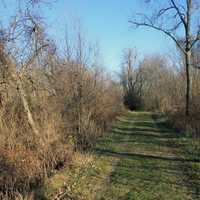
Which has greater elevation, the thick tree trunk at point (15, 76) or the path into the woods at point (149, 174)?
the thick tree trunk at point (15, 76)

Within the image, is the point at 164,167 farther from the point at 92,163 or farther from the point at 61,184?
the point at 61,184

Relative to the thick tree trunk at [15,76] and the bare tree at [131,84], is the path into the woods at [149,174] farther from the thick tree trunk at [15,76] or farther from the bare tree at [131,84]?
the bare tree at [131,84]

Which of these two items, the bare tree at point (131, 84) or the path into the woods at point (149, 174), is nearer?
the path into the woods at point (149, 174)

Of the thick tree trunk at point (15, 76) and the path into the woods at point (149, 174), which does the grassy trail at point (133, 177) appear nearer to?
the path into the woods at point (149, 174)

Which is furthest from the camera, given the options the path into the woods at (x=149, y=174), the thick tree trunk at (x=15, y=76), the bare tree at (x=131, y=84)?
the bare tree at (x=131, y=84)

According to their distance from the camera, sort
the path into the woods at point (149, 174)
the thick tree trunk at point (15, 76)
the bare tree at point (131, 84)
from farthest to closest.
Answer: the bare tree at point (131, 84), the thick tree trunk at point (15, 76), the path into the woods at point (149, 174)

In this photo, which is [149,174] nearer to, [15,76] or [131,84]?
[15,76]

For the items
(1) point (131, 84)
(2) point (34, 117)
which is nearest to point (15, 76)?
(2) point (34, 117)

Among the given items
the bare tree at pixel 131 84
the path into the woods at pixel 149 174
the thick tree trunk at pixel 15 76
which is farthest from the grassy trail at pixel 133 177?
the bare tree at pixel 131 84

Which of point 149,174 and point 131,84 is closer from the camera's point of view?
point 149,174

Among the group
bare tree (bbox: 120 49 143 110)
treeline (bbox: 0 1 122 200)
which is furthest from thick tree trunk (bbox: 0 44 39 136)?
bare tree (bbox: 120 49 143 110)

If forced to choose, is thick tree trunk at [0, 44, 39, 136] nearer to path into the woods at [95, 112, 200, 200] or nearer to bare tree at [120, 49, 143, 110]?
path into the woods at [95, 112, 200, 200]

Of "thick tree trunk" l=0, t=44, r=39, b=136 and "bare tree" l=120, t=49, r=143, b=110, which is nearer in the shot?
"thick tree trunk" l=0, t=44, r=39, b=136

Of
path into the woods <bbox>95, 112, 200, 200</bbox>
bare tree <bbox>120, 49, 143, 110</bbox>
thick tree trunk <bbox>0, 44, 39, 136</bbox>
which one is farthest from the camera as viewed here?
bare tree <bbox>120, 49, 143, 110</bbox>
